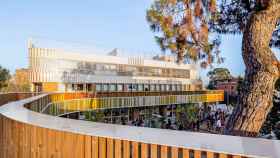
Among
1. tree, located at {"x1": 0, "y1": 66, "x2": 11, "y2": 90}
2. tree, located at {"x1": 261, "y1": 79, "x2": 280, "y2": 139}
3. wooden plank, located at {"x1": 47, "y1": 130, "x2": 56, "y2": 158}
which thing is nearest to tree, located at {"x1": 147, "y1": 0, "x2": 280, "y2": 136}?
wooden plank, located at {"x1": 47, "y1": 130, "x2": 56, "y2": 158}

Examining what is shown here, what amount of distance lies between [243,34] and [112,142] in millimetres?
4287

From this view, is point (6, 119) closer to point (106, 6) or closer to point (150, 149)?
point (150, 149)

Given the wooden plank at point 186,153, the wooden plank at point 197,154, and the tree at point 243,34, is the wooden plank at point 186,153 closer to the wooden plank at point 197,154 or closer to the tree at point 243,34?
the wooden plank at point 197,154

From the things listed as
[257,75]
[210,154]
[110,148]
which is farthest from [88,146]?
[257,75]

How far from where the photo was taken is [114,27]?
37219 mm

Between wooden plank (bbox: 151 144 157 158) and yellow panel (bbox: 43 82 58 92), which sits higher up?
wooden plank (bbox: 151 144 157 158)

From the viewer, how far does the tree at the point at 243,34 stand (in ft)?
17.6

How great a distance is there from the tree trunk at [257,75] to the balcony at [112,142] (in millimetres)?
3207

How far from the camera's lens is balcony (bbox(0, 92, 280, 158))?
194 centimetres

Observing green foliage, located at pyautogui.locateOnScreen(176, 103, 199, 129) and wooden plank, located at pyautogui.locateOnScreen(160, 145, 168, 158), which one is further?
green foliage, located at pyautogui.locateOnScreen(176, 103, 199, 129)

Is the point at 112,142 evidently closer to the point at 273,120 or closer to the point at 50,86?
the point at 273,120

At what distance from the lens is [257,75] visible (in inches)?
214

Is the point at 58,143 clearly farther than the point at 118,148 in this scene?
Yes

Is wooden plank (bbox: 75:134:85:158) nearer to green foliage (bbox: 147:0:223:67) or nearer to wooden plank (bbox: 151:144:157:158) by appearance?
wooden plank (bbox: 151:144:157:158)
